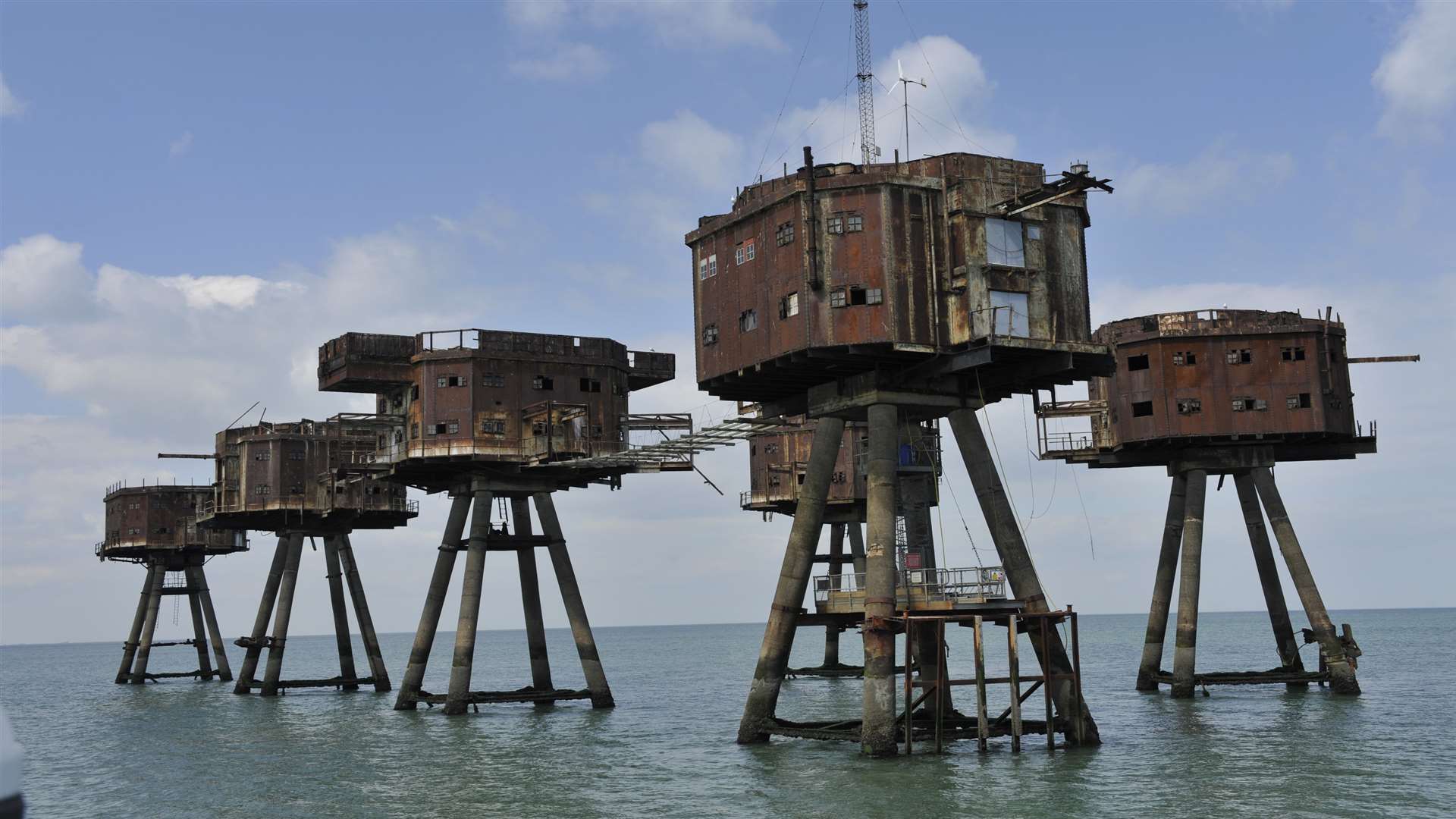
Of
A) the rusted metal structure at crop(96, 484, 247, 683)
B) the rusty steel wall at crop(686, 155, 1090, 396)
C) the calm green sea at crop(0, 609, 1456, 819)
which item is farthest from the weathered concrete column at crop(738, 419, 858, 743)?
the rusted metal structure at crop(96, 484, 247, 683)

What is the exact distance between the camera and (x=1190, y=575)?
183 feet

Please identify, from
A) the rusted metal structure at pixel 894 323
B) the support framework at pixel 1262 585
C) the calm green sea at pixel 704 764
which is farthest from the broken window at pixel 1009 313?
the support framework at pixel 1262 585

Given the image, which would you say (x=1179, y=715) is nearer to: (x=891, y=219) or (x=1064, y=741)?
(x=1064, y=741)

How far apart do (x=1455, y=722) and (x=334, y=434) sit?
5112 centimetres

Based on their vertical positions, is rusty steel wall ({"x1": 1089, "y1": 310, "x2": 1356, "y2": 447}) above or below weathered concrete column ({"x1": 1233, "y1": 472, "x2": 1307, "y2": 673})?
above

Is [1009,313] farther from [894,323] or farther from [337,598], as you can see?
[337,598]

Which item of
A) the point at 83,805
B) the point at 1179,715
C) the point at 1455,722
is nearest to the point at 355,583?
the point at 83,805

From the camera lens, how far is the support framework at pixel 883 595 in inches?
1393

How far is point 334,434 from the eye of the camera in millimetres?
70562

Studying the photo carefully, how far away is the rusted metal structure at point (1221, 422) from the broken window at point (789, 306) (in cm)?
1870

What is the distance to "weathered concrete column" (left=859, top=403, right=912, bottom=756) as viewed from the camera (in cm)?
3522

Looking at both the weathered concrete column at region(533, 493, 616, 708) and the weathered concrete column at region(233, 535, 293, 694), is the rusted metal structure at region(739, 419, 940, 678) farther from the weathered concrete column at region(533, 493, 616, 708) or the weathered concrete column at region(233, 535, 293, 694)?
the weathered concrete column at region(233, 535, 293, 694)

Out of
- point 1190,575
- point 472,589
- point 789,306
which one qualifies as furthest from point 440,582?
point 1190,575

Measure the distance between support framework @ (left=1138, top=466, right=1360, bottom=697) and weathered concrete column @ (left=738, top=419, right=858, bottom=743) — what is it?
22866mm
